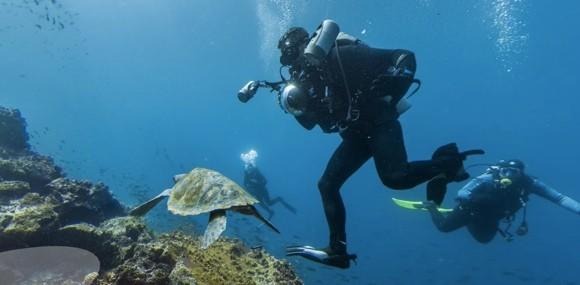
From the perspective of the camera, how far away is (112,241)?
6.66m

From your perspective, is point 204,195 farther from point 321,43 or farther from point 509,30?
point 509,30

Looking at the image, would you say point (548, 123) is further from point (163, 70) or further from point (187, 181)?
point (187, 181)

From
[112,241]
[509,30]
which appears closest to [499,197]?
[112,241]

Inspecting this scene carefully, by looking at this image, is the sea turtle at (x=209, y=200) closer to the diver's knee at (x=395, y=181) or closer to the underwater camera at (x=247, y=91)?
the underwater camera at (x=247, y=91)

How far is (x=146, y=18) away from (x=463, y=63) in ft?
164

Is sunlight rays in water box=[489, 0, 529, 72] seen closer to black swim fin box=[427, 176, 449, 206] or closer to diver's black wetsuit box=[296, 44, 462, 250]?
diver's black wetsuit box=[296, 44, 462, 250]

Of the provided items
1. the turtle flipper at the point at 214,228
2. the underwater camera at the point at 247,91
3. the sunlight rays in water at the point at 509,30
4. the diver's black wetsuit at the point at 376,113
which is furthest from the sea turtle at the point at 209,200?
the sunlight rays in water at the point at 509,30

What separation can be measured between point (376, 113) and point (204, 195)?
2.44m

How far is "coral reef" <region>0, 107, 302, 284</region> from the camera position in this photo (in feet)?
14.7

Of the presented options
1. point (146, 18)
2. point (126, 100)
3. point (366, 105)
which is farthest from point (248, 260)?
point (126, 100)

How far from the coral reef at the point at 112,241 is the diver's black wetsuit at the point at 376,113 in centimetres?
138

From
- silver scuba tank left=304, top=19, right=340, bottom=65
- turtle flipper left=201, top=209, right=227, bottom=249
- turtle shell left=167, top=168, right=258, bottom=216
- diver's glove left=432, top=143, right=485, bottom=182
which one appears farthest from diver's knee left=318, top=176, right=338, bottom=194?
silver scuba tank left=304, top=19, right=340, bottom=65

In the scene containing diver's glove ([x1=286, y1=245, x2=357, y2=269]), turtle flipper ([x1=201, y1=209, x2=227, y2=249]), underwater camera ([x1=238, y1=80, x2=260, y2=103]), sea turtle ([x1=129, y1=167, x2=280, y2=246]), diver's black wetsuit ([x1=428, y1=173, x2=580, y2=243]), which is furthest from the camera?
diver's black wetsuit ([x1=428, y1=173, x2=580, y2=243])

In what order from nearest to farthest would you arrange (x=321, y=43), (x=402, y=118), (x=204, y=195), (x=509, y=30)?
(x=321, y=43) < (x=204, y=195) < (x=509, y=30) < (x=402, y=118)
